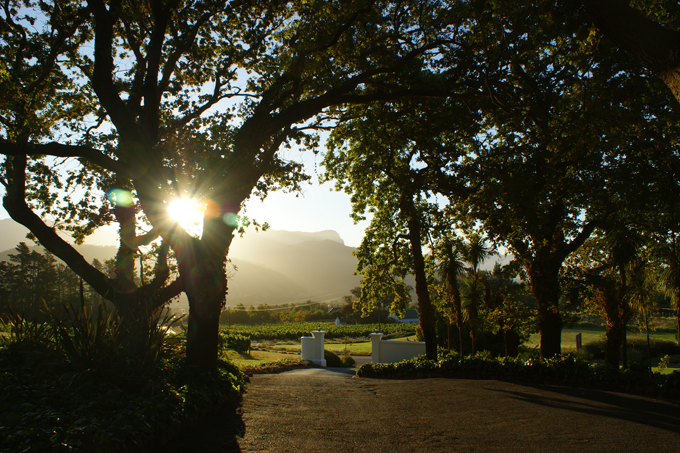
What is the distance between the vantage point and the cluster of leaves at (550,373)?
24.8ft

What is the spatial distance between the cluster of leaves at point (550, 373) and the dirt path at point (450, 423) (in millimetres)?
678

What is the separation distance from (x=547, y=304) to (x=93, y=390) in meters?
→ 11.5

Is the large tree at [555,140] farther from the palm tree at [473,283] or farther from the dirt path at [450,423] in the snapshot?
the palm tree at [473,283]

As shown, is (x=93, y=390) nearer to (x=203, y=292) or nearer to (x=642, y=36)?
(x=203, y=292)

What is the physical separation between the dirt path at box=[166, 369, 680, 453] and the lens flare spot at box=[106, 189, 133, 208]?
24.3 feet

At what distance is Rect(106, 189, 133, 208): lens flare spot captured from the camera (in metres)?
12.2

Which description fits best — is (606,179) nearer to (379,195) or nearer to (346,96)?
(346,96)

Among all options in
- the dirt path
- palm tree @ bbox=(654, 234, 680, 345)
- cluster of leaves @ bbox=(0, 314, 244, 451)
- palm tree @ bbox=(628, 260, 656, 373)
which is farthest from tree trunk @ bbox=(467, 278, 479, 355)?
cluster of leaves @ bbox=(0, 314, 244, 451)

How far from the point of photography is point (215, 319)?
853 centimetres

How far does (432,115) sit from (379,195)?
4.80 m

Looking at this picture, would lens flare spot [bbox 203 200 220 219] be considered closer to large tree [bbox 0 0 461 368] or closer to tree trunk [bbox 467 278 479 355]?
large tree [bbox 0 0 461 368]

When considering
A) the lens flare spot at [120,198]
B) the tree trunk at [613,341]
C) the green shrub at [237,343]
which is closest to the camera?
the lens flare spot at [120,198]

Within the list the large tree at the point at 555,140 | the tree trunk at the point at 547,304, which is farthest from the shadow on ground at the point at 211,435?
the tree trunk at the point at 547,304

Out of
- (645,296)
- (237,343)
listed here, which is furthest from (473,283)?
(237,343)
